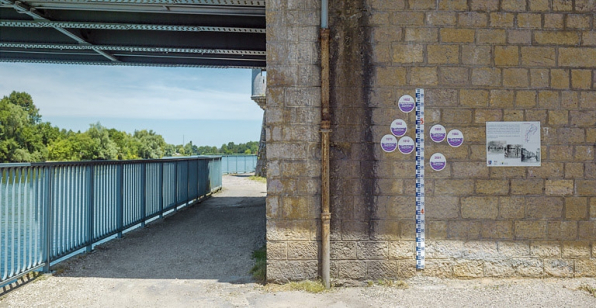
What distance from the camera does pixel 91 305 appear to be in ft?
16.7

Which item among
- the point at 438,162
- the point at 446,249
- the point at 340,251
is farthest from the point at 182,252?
the point at 438,162

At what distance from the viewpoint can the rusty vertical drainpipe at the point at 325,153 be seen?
5.51 meters

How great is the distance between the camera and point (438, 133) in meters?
5.70

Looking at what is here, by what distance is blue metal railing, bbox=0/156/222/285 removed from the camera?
17.8 ft

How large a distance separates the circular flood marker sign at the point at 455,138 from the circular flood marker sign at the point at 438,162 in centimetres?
21

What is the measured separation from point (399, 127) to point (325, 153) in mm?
1010

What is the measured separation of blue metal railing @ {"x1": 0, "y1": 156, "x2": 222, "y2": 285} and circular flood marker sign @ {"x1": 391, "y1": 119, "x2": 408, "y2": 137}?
461 cm

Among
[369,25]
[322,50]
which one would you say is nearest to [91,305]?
[322,50]

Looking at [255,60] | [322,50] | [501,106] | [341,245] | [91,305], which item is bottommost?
[91,305]

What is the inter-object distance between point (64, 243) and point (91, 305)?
2.01 meters

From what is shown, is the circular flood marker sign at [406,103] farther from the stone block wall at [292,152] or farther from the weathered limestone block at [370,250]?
the weathered limestone block at [370,250]

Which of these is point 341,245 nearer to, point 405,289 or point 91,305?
point 405,289

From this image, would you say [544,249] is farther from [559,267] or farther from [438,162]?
[438,162]

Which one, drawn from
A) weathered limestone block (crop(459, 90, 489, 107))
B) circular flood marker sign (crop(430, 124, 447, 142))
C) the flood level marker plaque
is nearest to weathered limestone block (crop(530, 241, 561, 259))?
the flood level marker plaque
